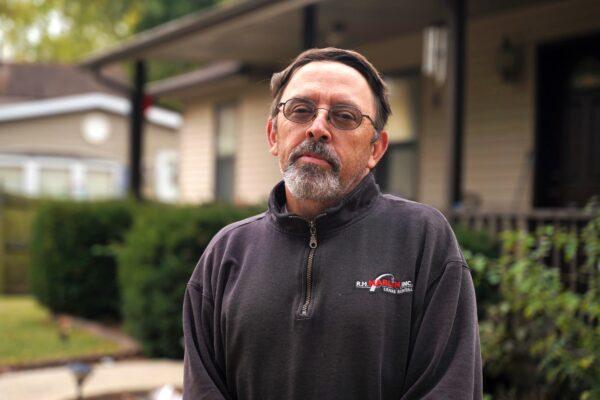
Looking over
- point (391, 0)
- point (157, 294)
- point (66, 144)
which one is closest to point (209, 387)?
point (157, 294)

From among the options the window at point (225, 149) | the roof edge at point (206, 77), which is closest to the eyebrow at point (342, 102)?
the roof edge at point (206, 77)

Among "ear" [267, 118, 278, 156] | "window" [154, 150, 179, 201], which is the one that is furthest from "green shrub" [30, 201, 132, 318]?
"window" [154, 150, 179, 201]

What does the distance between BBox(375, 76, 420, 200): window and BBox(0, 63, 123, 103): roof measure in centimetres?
1679

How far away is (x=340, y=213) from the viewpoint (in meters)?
2.49

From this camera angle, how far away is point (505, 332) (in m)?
5.99

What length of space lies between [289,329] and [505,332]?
393 centimetres

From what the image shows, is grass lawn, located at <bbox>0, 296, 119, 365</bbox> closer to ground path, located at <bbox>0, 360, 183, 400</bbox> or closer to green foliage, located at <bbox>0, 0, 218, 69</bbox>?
ground path, located at <bbox>0, 360, 183, 400</bbox>

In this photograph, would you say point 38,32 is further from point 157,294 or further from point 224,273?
point 224,273

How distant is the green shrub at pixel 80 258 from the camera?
1084cm

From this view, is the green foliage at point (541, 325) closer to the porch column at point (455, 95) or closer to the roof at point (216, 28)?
the porch column at point (455, 95)

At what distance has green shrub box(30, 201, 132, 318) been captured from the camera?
35.6ft

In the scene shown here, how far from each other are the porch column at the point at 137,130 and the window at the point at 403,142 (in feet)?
13.2

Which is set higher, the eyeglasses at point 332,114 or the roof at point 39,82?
the roof at point 39,82

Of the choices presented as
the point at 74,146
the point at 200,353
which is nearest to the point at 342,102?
the point at 200,353
